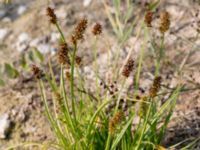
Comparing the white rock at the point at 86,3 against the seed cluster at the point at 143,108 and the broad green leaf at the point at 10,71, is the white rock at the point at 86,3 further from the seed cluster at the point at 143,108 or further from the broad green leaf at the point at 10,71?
the seed cluster at the point at 143,108

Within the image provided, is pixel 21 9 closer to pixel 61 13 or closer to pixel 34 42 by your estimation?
pixel 61 13

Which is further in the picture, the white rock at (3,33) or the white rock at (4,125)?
the white rock at (3,33)

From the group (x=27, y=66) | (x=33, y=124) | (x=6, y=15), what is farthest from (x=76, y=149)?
(x=6, y=15)

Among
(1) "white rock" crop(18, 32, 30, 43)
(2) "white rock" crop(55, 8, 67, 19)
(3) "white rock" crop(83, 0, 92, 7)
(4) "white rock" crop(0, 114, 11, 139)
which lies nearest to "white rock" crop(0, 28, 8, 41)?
(1) "white rock" crop(18, 32, 30, 43)

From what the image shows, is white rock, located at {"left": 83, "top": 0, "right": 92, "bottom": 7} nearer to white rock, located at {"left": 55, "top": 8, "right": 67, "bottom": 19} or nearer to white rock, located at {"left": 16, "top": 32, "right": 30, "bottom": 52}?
white rock, located at {"left": 55, "top": 8, "right": 67, "bottom": 19}

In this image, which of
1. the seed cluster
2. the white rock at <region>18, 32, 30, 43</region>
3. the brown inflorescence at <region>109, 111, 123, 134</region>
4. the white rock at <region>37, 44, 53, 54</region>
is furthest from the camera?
the white rock at <region>18, 32, 30, 43</region>

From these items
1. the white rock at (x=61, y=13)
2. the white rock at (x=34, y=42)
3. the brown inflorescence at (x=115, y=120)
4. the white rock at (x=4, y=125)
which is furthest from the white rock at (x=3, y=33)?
the brown inflorescence at (x=115, y=120)

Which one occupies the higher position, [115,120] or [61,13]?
[61,13]

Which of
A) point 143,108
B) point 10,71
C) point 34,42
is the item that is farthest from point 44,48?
point 143,108

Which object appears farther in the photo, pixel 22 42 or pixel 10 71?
pixel 22 42
